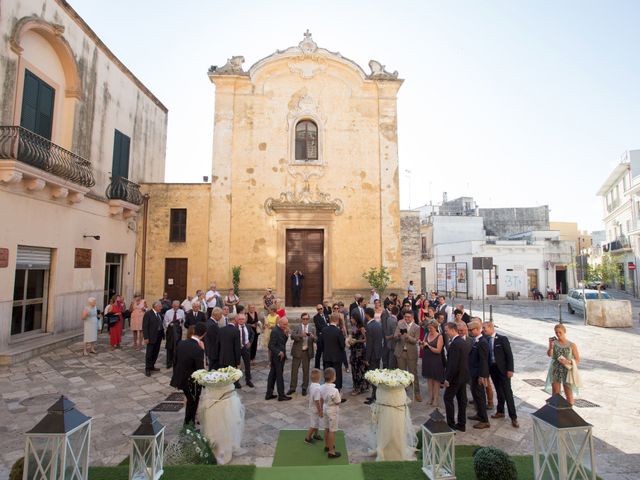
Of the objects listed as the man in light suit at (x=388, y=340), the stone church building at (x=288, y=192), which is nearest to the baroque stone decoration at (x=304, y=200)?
the stone church building at (x=288, y=192)

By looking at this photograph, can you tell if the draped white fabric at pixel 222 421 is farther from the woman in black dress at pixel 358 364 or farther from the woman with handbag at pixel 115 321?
the woman with handbag at pixel 115 321

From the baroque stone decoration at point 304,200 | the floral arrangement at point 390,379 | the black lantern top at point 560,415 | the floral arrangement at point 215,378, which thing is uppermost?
the baroque stone decoration at point 304,200

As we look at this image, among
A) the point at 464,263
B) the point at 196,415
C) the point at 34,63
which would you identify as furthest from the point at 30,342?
the point at 464,263

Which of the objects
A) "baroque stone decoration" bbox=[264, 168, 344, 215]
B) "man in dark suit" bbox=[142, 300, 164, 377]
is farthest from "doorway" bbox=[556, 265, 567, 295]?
"man in dark suit" bbox=[142, 300, 164, 377]

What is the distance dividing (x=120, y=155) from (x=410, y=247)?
14409 mm

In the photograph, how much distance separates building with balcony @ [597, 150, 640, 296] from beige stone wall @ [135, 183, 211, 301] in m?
28.7

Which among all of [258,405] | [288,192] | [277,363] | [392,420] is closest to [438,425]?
[392,420]

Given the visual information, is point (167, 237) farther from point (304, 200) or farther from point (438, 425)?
point (438, 425)

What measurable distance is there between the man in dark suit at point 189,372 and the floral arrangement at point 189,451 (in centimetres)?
106

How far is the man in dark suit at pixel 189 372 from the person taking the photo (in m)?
6.04

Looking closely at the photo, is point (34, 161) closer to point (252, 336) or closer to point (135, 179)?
point (135, 179)

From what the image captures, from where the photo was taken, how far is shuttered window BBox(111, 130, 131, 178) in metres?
15.2

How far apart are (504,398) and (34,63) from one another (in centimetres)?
1487

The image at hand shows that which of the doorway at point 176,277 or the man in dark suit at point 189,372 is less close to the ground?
the doorway at point 176,277
